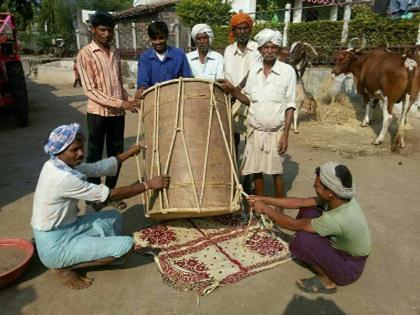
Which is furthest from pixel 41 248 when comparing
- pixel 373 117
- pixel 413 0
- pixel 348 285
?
pixel 413 0

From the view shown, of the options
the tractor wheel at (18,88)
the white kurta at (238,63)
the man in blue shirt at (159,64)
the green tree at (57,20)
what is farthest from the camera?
the green tree at (57,20)

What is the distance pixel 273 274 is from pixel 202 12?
43.4 feet

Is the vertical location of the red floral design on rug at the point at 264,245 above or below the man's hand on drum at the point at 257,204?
below

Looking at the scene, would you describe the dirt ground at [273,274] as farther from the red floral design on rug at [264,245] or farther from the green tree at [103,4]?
the green tree at [103,4]

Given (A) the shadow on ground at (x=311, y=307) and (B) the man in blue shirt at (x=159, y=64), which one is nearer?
(A) the shadow on ground at (x=311, y=307)

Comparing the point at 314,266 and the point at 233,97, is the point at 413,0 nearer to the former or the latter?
the point at 233,97

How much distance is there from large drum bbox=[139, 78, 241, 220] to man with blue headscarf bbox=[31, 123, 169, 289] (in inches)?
7.3

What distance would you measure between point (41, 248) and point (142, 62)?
191cm

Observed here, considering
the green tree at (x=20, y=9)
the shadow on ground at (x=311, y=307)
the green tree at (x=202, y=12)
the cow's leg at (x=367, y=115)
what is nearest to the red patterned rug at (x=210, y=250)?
the shadow on ground at (x=311, y=307)

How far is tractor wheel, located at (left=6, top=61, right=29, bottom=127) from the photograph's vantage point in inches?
270

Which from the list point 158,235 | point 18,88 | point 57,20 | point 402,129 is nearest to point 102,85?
point 158,235

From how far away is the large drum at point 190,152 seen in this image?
293 centimetres

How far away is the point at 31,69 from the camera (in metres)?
16.6

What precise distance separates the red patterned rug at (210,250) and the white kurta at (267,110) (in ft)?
2.03
